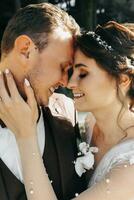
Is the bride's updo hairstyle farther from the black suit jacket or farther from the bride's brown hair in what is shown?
the black suit jacket

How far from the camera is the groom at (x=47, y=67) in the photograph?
106 inches

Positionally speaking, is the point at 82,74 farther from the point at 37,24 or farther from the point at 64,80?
the point at 37,24

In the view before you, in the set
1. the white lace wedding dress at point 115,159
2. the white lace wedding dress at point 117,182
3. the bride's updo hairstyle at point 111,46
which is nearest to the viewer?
the white lace wedding dress at point 117,182

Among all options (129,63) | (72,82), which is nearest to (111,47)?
(129,63)

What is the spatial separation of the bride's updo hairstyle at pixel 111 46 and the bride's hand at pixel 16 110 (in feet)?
1.37

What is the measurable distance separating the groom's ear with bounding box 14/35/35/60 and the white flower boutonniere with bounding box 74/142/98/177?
57cm

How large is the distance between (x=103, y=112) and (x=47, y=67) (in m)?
0.44

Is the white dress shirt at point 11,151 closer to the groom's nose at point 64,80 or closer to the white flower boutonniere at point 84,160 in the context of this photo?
the white flower boutonniere at point 84,160

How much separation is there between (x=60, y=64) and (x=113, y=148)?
1.77 ft

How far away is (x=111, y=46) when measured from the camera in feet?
9.32

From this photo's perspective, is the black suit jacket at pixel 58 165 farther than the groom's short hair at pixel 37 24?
No

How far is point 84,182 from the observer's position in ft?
9.43

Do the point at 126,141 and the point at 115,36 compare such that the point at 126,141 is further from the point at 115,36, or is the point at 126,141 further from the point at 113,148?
the point at 115,36

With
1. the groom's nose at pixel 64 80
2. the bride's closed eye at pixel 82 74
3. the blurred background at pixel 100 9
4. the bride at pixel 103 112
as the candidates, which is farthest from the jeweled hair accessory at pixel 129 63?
the blurred background at pixel 100 9
